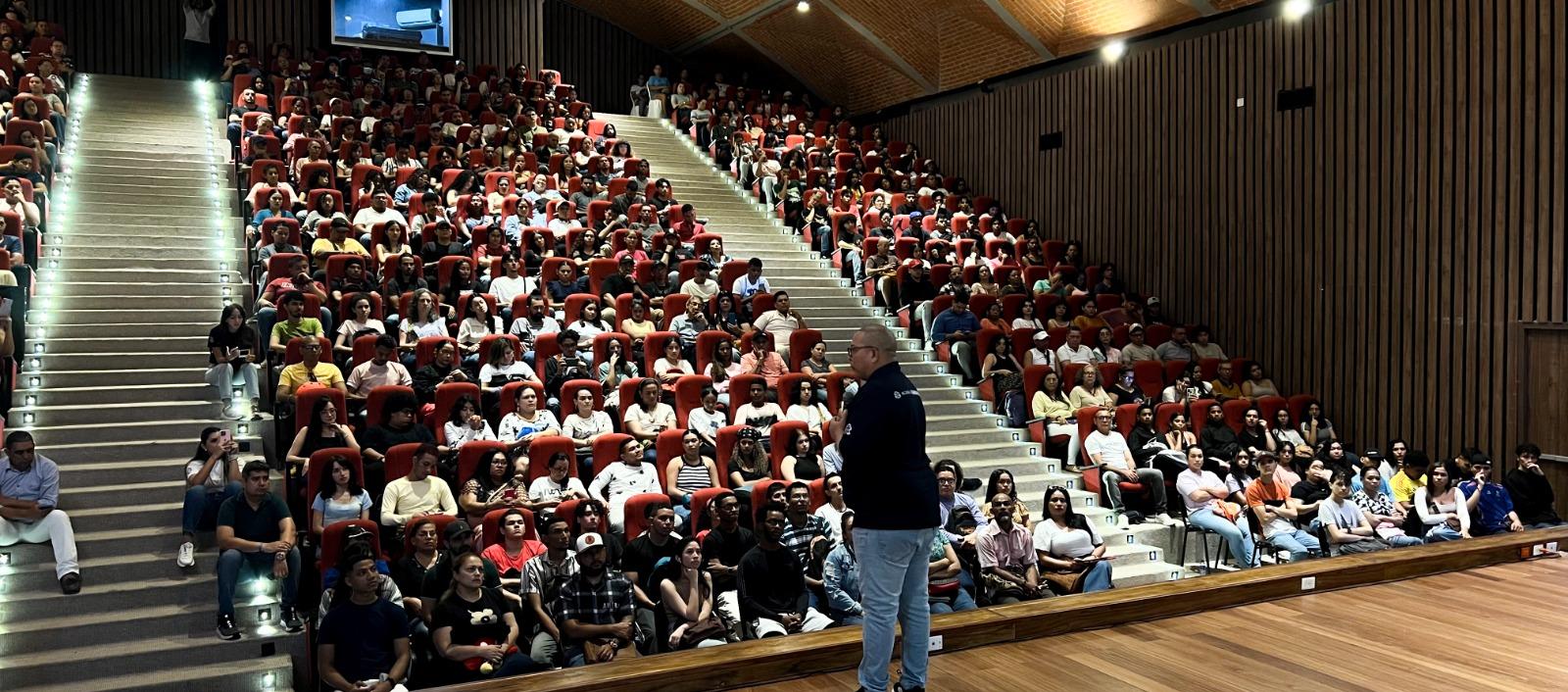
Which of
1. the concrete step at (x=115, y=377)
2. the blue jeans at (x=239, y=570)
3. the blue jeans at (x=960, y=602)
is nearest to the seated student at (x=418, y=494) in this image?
the blue jeans at (x=239, y=570)

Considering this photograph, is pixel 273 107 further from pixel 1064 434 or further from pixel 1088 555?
pixel 1088 555

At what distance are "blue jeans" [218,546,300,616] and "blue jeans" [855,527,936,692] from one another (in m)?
2.10

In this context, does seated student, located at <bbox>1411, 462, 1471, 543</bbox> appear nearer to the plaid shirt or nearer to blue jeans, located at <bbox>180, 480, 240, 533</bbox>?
the plaid shirt

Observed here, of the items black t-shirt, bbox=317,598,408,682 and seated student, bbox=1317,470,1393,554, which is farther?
seated student, bbox=1317,470,1393,554

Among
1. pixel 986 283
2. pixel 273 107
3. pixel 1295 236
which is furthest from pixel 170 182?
pixel 1295 236

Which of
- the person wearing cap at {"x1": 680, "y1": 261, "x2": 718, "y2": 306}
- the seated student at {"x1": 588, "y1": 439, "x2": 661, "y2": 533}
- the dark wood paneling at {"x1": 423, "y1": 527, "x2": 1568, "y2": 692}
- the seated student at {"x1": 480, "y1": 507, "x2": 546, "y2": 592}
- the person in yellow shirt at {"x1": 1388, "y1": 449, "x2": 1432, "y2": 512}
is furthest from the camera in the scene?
the person wearing cap at {"x1": 680, "y1": 261, "x2": 718, "y2": 306}

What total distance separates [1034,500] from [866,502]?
3318 millimetres

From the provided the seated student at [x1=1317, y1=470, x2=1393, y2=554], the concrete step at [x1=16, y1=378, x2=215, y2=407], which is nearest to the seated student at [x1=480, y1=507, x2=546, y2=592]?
the concrete step at [x1=16, y1=378, x2=215, y2=407]

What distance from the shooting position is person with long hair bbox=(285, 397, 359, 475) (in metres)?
4.12

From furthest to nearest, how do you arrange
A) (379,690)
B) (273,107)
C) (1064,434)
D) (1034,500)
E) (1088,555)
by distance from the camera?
(273,107) < (1064,434) < (1034,500) < (1088,555) < (379,690)

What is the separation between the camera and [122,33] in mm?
9625

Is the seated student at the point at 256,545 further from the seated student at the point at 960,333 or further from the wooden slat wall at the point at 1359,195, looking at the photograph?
the wooden slat wall at the point at 1359,195

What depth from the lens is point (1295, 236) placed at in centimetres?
686

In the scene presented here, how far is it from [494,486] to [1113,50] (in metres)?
5.81
